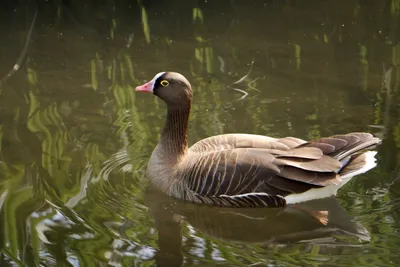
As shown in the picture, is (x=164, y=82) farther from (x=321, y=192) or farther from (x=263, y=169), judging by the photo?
(x=321, y=192)

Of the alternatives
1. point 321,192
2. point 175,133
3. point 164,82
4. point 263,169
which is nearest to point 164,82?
point 164,82

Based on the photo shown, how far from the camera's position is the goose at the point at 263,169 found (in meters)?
6.76

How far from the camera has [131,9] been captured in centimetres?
1299

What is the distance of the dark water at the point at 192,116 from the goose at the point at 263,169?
5.4 inches

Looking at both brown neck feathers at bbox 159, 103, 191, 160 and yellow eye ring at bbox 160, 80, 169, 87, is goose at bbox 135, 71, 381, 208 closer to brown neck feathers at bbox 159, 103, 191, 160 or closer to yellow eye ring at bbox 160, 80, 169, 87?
yellow eye ring at bbox 160, 80, 169, 87

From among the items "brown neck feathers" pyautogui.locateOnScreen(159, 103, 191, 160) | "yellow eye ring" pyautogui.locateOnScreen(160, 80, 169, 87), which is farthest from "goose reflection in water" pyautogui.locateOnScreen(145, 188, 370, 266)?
"yellow eye ring" pyautogui.locateOnScreen(160, 80, 169, 87)

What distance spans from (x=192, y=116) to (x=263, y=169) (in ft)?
6.90

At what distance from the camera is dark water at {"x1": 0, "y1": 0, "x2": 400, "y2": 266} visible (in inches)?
242

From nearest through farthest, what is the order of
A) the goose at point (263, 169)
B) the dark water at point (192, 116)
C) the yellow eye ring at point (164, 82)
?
the dark water at point (192, 116), the goose at point (263, 169), the yellow eye ring at point (164, 82)

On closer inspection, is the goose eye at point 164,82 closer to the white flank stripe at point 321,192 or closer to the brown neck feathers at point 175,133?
the brown neck feathers at point 175,133

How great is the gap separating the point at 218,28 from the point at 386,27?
267 cm

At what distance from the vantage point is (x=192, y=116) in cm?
877

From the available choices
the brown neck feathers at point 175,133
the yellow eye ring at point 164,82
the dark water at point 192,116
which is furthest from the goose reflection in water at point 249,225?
the yellow eye ring at point 164,82

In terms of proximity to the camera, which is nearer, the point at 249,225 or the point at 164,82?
the point at 249,225
